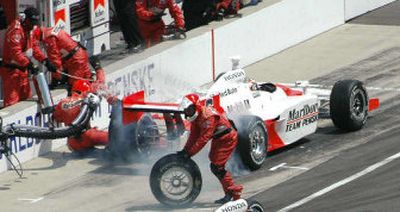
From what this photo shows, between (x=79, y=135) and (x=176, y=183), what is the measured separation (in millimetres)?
3066

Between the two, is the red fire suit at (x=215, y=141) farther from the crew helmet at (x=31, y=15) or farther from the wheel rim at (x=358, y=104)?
the crew helmet at (x=31, y=15)

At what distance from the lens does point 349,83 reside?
21016 millimetres

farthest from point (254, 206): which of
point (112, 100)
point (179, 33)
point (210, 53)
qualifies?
point (210, 53)

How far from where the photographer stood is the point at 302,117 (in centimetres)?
2072

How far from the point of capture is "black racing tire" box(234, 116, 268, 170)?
19.4 meters

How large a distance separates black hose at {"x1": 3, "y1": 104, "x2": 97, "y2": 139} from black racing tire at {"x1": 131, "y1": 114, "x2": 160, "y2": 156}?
860 millimetres

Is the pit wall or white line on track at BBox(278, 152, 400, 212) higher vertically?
the pit wall

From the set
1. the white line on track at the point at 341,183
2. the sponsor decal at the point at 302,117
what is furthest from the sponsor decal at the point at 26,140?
the white line on track at the point at 341,183

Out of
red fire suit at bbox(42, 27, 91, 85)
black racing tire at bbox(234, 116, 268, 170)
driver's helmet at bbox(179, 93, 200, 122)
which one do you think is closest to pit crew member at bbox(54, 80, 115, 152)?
red fire suit at bbox(42, 27, 91, 85)

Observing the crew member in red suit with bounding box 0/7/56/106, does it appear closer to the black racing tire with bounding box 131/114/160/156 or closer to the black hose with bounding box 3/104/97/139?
the black hose with bounding box 3/104/97/139

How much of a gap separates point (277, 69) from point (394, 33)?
3341 mm

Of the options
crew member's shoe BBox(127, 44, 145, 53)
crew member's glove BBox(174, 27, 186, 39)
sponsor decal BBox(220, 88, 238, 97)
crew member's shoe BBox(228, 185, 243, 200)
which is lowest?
crew member's shoe BBox(228, 185, 243, 200)

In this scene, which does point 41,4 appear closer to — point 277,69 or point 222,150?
point 277,69

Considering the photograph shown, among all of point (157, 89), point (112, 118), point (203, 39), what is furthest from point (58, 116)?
point (203, 39)
